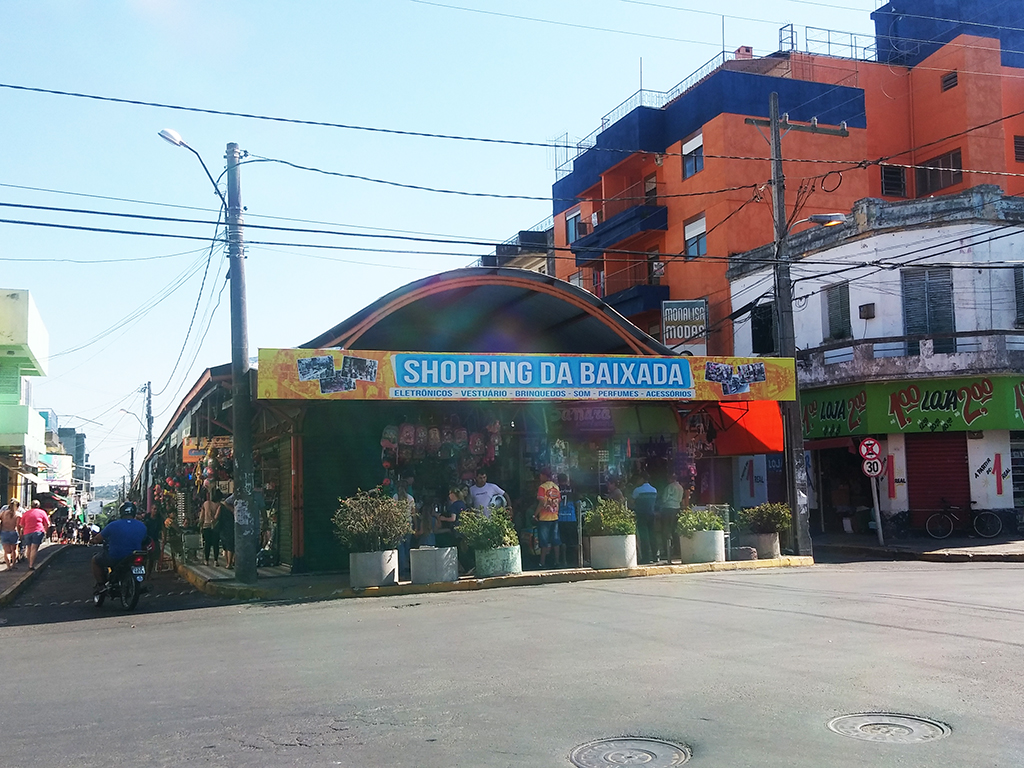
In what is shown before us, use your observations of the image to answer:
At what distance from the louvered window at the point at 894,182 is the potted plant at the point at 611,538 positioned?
86.3ft

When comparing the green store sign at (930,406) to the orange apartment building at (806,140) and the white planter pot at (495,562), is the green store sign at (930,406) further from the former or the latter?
the white planter pot at (495,562)

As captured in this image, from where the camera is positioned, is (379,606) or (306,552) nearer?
(379,606)

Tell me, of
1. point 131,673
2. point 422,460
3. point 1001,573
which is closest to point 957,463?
point 1001,573

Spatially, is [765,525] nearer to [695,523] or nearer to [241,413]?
[695,523]

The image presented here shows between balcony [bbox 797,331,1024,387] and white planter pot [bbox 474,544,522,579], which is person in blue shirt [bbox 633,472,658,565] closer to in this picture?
white planter pot [bbox 474,544,522,579]

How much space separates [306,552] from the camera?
62.0ft

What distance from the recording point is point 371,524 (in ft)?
52.4

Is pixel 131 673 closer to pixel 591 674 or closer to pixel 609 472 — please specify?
pixel 591 674

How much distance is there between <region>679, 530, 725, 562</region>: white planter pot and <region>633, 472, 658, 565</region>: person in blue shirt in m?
0.74

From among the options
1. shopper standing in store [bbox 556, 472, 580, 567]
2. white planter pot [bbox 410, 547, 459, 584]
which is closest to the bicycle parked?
shopper standing in store [bbox 556, 472, 580, 567]

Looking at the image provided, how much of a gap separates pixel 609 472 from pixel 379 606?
27.6 ft

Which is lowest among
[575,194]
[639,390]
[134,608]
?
[134,608]

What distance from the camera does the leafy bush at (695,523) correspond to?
1858 centimetres

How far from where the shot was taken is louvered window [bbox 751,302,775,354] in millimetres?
32469
